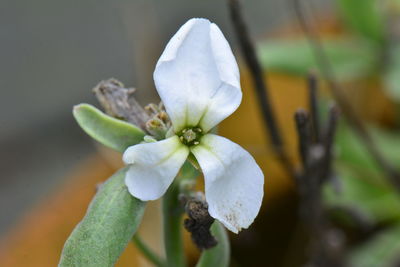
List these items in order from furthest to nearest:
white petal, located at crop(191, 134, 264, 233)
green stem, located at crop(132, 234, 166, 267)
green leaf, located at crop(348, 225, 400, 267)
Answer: green leaf, located at crop(348, 225, 400, 267), green stem, located at crop(132, 234, 166, 267), white petal, located at crop(191, 134, 264, 233)

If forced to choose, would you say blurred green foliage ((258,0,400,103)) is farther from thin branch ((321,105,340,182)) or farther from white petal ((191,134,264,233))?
white petal ((191,134,264,233))

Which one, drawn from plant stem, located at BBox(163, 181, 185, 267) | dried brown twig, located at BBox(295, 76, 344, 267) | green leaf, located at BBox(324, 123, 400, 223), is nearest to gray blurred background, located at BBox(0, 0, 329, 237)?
green leaf, located at BBox(324, 123, 400, 223)

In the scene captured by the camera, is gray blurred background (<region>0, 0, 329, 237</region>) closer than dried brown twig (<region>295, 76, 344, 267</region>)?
No

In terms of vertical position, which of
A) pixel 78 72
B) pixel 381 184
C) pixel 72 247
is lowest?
pixel 381 184

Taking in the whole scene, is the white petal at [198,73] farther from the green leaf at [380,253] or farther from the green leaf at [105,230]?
the green leaf at [380,253]

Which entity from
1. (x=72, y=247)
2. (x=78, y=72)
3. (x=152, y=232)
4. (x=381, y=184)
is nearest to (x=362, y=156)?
(x=381, y=184)

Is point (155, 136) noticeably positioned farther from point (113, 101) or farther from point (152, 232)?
point (152, 232)
